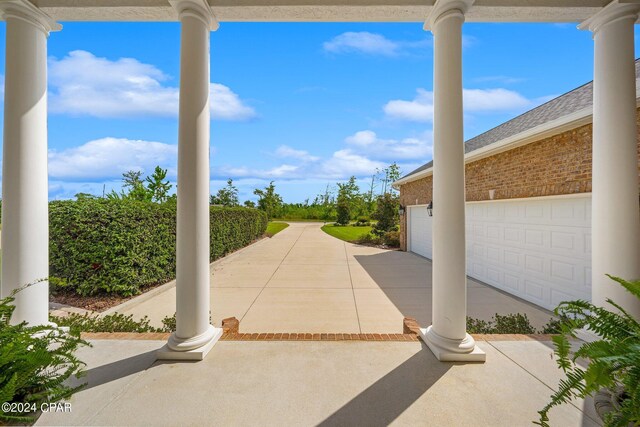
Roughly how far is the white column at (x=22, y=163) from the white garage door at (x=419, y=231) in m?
10.1

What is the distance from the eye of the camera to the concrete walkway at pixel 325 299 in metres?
4.92

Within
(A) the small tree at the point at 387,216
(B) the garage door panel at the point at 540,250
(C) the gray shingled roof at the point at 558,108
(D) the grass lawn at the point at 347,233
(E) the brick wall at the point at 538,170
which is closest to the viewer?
(E) the brick wall at the point at 538,170

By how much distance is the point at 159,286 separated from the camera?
22.1 ft

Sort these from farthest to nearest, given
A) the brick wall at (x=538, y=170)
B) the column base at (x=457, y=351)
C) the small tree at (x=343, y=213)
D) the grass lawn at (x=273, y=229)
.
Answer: the small tree at (x=343, y=213) → the grass lawn at (x=273, y=229) → the brick wall at (x=538, y=170) → the column base at (x=457, y=351)

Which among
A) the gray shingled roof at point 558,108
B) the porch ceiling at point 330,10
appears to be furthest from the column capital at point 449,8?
the gray shingled roof at point 558,108

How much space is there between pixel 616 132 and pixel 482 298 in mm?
4007

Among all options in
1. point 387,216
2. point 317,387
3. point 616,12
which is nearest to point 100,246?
point 317,387

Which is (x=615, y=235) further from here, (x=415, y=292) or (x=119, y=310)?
(x=119, y=310)

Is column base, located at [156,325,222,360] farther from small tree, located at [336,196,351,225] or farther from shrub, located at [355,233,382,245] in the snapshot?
small tree, located at [336,196,351,225]

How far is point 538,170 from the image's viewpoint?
5.77m

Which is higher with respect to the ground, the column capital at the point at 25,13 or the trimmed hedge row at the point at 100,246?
the column capital at the point at 25,13

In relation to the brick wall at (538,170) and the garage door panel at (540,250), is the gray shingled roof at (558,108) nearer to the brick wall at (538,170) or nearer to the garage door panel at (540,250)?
the brick wall at (538,170)

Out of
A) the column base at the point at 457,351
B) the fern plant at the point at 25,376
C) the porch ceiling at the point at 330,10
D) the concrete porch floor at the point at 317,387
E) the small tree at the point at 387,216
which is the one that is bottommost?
the concrete porch floor at the point at 317,387

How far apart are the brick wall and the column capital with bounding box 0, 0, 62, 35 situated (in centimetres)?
753
